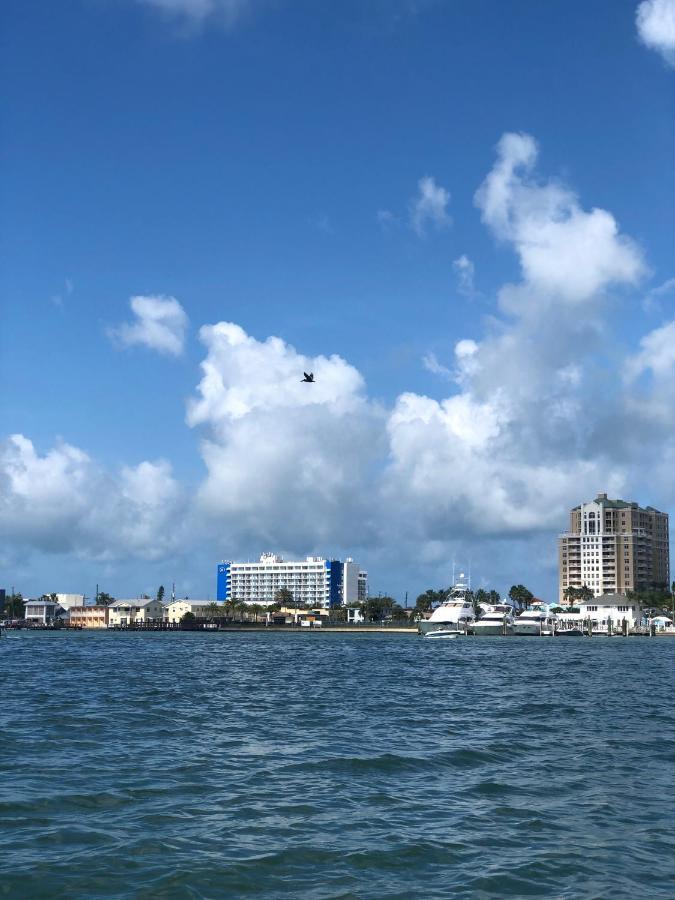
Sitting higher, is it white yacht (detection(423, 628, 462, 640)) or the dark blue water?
the dark blue water

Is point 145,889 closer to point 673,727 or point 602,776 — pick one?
point 602,776

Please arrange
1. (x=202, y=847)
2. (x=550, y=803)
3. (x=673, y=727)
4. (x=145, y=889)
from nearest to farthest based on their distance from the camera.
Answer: (x=145, y=889) < (x=202, y=847) < (x=550, y=803) < (x=673, y=727)

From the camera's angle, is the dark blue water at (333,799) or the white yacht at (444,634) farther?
the white yacht at (444,634)

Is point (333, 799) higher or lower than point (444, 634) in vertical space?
higher

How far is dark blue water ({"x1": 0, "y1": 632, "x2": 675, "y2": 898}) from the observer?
14398mm

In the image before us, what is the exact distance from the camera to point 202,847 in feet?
52.2

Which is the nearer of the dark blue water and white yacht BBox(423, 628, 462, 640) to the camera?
the dark blue water

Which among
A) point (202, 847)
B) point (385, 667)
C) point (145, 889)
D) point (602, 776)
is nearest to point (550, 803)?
point (602, 776)

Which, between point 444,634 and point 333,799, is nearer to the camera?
point 333,799

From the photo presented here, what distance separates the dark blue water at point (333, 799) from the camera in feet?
47.2

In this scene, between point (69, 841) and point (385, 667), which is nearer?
point (69, 841)

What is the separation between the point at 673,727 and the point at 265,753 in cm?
1646

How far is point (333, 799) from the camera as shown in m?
20.1

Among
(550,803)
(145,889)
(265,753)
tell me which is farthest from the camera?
(265,753)
